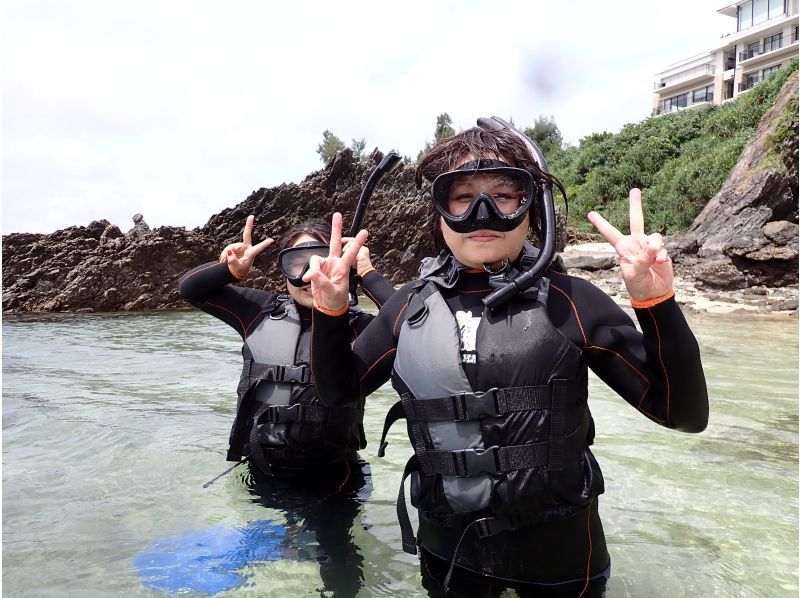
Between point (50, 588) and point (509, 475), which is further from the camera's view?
point (50, 588)

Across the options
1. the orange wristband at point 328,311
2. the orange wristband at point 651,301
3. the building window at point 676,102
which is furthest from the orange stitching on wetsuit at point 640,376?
Answer: the building window at point 676,102

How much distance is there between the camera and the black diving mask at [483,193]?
168 centimetres

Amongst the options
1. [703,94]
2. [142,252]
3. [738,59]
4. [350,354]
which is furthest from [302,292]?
[703,94]

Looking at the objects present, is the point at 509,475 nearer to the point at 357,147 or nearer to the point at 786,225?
the point at 786,225

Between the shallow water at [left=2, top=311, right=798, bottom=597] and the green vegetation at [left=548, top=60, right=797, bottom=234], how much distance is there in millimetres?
12973

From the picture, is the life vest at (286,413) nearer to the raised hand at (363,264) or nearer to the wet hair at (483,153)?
the raised hand at (363,264)

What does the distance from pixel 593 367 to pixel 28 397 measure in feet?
19.9

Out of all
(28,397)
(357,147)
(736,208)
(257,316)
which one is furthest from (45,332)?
(357,147)

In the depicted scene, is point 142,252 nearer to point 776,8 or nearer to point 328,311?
point 328,311

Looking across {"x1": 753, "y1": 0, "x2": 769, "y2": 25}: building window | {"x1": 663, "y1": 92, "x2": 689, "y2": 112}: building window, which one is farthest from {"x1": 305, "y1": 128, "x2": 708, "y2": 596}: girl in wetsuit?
{"x1": 663, "y1": 92, "x2": 689, "y2": 112}: building window

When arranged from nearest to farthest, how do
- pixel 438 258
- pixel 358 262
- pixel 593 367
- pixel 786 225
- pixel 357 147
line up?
pixel 593 367 < pixel 438 258 < pixel 358 262 < pixel 786 225 < pixel 357 147

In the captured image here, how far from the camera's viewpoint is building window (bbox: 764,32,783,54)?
36031 millimetres

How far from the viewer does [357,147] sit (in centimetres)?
3453

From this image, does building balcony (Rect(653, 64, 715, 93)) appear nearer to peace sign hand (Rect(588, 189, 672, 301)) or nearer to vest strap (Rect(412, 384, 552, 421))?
peace sign hand (Rect(588, 189, 672, 301))
